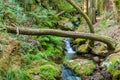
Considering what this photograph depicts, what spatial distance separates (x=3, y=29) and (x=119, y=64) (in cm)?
457

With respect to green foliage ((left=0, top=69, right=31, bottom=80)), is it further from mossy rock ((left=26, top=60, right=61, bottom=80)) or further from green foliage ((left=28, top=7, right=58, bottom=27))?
green foliage ((left=28, top=7, right=58, bottom=27))

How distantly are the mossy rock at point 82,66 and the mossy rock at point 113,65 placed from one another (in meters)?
0.49

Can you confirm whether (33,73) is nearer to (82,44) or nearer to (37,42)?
(37,42)

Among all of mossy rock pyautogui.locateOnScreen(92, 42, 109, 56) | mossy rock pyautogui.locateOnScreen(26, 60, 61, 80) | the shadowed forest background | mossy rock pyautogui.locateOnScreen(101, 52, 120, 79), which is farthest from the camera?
mossy rock pyautogui.locateOnScreen(92, 42, 109, 56)

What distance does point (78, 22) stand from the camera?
804 inches

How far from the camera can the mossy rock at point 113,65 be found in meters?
8.59

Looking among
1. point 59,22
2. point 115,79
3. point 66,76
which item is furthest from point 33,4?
point 115,79

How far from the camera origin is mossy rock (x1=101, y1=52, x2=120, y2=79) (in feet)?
28.2

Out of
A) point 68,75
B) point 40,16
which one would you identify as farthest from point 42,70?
point 40,16

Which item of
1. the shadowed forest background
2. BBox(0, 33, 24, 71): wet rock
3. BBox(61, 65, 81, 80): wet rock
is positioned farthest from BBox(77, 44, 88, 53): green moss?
BBox(0, 33, 24, 71): wet rock

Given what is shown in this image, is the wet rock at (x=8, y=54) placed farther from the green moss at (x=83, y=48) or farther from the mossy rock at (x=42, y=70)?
the green moss at (x=83, y=48)

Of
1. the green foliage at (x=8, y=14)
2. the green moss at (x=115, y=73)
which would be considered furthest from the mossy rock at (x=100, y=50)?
the green foliage at (x=8, y=14)

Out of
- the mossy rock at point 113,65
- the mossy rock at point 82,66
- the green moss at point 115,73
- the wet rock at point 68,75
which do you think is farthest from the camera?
the mossy rock at point 82,66

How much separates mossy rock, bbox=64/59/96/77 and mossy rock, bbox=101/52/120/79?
49 cm
